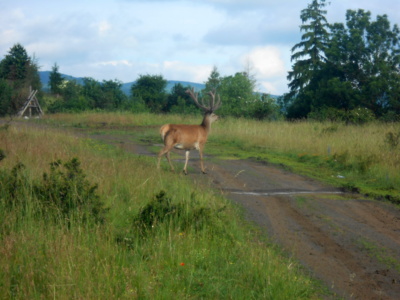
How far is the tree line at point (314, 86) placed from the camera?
35.9 meters

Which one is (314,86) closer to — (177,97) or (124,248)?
(177,97)

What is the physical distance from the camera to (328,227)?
8.40m

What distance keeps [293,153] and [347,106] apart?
21.1 metres

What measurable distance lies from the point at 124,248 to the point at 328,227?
3.80 m

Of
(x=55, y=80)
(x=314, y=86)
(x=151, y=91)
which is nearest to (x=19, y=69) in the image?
(x=55, y=80)

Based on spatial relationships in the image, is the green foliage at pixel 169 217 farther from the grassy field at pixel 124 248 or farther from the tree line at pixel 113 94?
the tree line at pixel 113 94

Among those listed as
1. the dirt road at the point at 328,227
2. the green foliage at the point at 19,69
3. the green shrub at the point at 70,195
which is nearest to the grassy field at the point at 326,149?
the dirt road at the point at 328,227

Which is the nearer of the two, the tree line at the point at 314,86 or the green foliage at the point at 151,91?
the tree line at the point at 314,86

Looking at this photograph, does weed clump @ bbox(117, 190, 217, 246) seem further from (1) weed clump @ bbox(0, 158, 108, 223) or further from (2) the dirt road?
(2) the dirt road

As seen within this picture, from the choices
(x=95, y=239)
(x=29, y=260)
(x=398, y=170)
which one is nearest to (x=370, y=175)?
(x=398, y=170)

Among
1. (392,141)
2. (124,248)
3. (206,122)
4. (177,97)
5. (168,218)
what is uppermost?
(177,97)

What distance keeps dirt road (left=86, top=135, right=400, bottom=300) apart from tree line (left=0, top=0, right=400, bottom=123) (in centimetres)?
1567

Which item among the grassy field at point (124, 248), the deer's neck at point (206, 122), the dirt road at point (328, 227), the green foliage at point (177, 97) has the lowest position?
the dirt road at point (328, 227)

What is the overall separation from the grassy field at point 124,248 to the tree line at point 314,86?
20.8 metres
